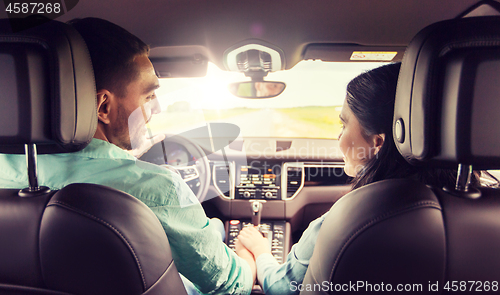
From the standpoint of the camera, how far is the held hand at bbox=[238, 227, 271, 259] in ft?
6.48

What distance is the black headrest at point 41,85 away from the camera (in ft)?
3.03

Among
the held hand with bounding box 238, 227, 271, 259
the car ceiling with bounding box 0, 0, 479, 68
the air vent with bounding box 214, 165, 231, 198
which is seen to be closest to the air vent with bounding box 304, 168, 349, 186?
the air vent with bounding box 214, 165, 231, 198

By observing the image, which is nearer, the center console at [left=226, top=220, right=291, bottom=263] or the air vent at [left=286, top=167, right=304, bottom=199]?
the center console at [left=226, top=220, right=291, bottom=263]

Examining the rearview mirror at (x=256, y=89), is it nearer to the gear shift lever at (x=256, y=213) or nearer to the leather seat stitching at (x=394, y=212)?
the gear shift lever at (x=256, y=213)

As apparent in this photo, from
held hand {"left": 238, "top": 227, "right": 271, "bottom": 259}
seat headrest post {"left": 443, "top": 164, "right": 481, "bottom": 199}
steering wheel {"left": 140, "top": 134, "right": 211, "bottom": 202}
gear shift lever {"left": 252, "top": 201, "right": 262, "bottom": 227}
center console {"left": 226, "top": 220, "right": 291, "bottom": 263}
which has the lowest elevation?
center console {"left": 226, "top": 220, "right": 291, "bottom": 263}

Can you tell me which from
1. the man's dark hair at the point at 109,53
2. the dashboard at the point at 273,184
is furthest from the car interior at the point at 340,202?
the dashboard at the point at 273,184

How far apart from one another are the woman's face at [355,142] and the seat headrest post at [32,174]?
4.34 feet

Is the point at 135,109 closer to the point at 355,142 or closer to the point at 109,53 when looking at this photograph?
the point at 109,53

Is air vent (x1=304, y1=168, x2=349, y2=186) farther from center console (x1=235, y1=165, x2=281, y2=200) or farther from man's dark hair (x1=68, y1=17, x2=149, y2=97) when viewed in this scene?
man's dark hair (x1=68, y1=17, x2=149, y2=97)

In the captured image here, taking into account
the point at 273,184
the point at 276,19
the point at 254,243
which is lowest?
the point at 273,184

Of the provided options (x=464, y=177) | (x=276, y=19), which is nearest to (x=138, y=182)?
(x=464, y=177)

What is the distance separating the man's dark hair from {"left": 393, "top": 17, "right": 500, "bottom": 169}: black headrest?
116cm

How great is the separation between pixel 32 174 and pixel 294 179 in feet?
8.24

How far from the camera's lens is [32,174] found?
3.44ft
